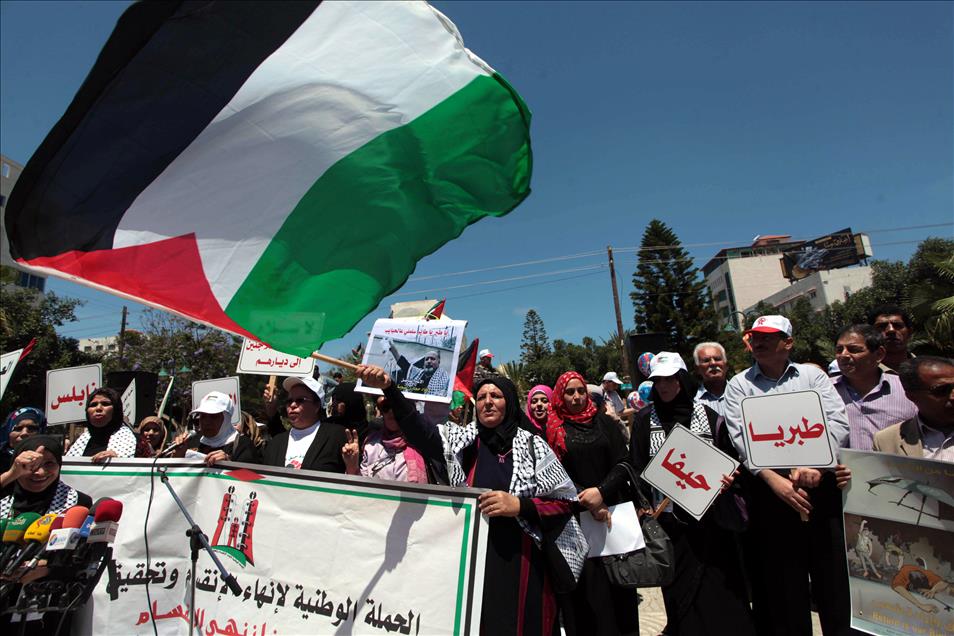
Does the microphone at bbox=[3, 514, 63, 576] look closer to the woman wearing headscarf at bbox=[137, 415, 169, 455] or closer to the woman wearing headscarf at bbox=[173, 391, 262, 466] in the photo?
the woman wearing headscarf at bbox=[173, 391, 262, 466]

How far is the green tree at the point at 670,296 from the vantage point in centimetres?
3834

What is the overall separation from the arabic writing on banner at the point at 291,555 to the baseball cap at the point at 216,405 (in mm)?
445

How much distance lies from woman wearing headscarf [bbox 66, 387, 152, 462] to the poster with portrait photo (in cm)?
246

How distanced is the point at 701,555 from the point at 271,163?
128 inches

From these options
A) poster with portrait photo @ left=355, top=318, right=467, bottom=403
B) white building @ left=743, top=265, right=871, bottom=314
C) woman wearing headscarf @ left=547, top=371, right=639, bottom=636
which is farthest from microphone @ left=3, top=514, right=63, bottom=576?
white building @ left=743, top=265, right=871, bottom=314

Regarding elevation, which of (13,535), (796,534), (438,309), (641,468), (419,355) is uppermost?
(438,309)

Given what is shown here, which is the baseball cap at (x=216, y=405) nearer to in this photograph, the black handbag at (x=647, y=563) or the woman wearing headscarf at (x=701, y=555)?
the black handbag at (x=647, y=563)

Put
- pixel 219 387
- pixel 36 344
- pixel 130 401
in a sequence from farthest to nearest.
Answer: pixel 36 344 → pixel 130 401 → pixel 219 387

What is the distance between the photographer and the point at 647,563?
295 cm

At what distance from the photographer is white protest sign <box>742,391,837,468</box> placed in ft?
8.73

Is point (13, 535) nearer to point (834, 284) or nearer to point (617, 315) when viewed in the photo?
point (617, 315)

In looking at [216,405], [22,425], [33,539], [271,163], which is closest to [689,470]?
[271,163]

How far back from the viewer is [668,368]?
11.4 ft

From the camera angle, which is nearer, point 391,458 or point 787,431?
point 787,431
